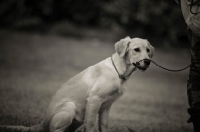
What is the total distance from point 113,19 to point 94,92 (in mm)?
11957

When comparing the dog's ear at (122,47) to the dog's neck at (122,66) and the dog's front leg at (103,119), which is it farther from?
the dog's front leg at (103,119)

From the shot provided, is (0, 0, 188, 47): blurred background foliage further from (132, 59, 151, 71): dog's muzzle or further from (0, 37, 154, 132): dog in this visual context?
(132, 59, 151, 71): dog's muzzle

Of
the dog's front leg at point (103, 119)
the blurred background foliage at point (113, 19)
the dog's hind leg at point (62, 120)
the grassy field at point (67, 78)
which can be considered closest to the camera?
the dog's hind leg at point (62, 120)

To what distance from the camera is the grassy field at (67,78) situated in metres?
5.23

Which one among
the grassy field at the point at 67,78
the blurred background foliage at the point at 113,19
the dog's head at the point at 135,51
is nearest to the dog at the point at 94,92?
the dog's head at the point at 135,51

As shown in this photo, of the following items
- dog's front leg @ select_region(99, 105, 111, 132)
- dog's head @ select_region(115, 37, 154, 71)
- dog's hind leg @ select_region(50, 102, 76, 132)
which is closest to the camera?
dog's hind leg @ select_region(50, 102, 76, 132)

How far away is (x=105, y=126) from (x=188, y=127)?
2.15 m

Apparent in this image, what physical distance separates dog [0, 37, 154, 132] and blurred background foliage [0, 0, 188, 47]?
10.8 metres

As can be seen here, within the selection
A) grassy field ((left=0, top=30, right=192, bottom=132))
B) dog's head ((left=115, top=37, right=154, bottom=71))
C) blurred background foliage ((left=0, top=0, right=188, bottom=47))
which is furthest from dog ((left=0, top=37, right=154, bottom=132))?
blurred background foliage ((left=0, top=0, right=188, bottom=47))

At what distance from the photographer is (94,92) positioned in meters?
3.71

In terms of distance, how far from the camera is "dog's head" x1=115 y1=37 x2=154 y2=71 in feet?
12.4

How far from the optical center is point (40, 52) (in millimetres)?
11656

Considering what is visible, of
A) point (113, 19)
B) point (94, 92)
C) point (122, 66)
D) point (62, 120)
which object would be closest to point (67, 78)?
point (122, 66)

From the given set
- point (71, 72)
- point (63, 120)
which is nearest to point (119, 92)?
Answer: point (63, 120)
